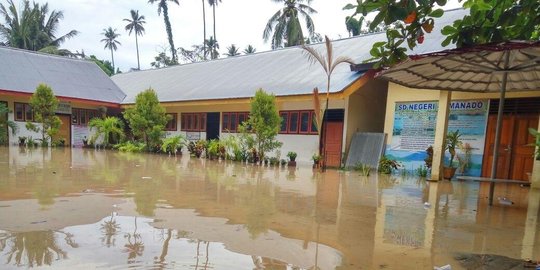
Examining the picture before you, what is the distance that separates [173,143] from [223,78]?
4.67 meters

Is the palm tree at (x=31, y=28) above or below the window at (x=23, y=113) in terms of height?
above

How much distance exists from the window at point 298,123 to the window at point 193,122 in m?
5.29

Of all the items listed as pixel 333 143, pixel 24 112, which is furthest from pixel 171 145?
pixel 24 112

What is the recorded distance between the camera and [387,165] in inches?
488

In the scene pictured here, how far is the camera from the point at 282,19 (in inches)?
1142

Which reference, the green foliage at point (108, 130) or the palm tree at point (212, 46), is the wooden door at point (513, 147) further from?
the palm tree at point (212, 46)

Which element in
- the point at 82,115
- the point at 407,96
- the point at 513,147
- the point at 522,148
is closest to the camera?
the point at 522,148

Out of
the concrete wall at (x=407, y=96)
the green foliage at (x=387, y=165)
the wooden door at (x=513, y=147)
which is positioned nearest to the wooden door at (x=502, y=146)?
the wooden door at (x=513, y=147)

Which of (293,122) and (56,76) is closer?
(293,122)

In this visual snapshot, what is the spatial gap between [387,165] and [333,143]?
2713 millimetres

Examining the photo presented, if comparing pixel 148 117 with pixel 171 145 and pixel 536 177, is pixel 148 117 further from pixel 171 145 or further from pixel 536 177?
pixel 536 177

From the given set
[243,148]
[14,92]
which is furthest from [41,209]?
[14,92]

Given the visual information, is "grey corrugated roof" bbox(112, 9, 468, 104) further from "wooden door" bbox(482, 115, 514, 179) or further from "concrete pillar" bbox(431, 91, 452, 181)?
"wooden door" bbox(482, 115, 514, 179)

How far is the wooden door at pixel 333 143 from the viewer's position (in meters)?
14.4
